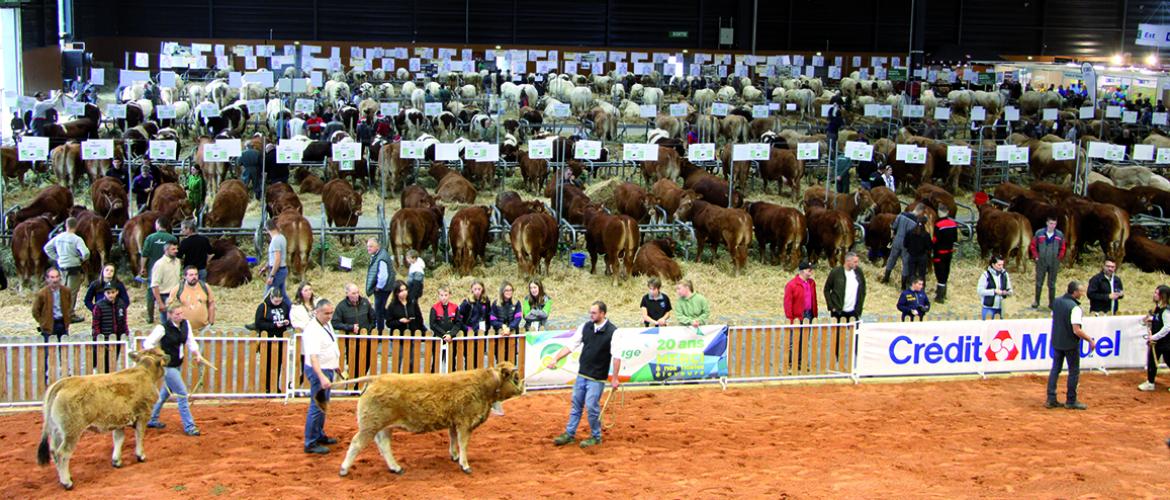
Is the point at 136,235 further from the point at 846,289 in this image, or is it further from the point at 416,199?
the point at 846,289

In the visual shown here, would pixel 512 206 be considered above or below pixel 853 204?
below

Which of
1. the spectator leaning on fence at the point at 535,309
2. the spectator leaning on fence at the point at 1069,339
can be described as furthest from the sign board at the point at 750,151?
the spectator leaning on fence at the point at 1069,339

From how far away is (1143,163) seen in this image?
30875mm

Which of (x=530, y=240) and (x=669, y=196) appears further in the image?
(x=669, y=196)

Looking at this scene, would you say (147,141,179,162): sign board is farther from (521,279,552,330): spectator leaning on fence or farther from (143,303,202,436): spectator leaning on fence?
(143,303,202,436): spectator leaning on fence

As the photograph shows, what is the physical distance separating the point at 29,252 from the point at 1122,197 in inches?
798

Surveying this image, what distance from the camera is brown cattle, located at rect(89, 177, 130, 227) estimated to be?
2088 centimetres

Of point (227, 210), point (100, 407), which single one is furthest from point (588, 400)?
point (227, 210)

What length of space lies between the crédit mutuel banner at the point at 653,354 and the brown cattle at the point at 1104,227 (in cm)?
1045

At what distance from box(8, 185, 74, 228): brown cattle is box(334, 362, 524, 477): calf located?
38.1 ft

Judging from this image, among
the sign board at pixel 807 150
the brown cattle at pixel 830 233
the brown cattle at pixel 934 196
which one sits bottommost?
the brown cattle at pixel 830 233

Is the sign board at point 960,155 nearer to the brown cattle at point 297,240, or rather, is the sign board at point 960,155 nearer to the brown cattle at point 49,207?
the brown cattle at point 297,240

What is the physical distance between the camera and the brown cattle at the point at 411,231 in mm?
19984

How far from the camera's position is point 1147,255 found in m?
21.8
